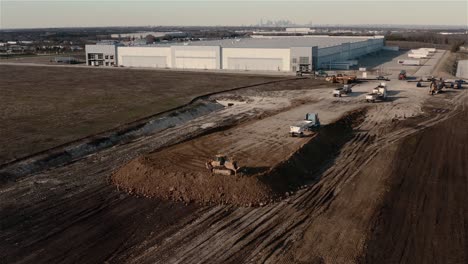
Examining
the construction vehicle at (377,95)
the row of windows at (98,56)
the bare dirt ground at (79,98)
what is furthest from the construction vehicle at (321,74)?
the row of windows at (98,56)

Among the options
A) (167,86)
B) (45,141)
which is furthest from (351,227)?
(167,86)

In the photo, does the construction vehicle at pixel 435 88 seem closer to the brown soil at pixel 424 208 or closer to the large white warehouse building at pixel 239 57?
the brown soil at pixel 424 208

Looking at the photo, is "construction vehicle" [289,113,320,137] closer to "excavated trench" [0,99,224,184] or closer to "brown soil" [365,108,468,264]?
"brown soil" [365,108,468,264]

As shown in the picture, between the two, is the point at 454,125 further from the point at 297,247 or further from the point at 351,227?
the point at 297,247

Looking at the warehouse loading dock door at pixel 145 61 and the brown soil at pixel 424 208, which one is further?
the warehouse loading dock door at pixel 145 61

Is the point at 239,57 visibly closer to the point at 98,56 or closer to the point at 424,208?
the point at 98,56

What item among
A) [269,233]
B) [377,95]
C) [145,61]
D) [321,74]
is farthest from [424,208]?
[145,61]
